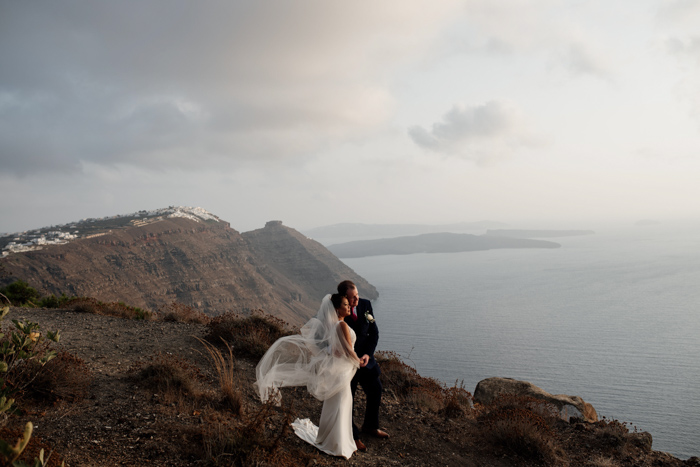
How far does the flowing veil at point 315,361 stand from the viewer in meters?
4.87

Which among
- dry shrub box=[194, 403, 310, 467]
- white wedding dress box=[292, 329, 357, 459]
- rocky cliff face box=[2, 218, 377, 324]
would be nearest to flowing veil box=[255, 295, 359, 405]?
white wedding dress box=[292, 329, 357, 459]

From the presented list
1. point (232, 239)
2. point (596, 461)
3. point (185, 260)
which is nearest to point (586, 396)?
point (596, 461)

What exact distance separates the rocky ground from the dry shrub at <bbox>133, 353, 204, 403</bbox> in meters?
0.10

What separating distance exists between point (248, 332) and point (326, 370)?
199 inches

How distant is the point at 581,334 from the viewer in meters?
67.8

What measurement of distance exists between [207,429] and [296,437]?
1.41 m

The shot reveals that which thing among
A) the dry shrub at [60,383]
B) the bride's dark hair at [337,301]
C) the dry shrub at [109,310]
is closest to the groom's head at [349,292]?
the bride's dark hair at [337,301]

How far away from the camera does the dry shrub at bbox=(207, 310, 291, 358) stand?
8852 millimetres

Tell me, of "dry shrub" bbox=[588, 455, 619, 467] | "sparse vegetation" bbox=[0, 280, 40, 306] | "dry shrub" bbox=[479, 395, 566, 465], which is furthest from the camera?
"sparse vegetation" bbox=[0, 280, 40, 306]

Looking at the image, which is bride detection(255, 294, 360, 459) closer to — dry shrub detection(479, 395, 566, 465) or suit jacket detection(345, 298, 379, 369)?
suit jacket detection(345, 298, 379, 369)

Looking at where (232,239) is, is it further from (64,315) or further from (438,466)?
(438,466)

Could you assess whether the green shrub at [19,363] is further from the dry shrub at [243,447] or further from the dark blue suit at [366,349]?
the dark blue suit at [366,349]

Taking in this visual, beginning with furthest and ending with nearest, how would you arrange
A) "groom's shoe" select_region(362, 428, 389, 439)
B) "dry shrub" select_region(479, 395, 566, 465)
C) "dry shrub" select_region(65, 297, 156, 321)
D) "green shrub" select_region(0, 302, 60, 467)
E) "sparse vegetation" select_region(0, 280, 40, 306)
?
1. "sparse vegetation" select_region(0, 280, 40, 306)
2. "dry shrub" select_region(65, 297, 156, 321)
3. "dry shrub" select_region(479, 395, 566, 465)
4. "groom's shoe" select_region(362, 428, 389, 439)
5. "green shrub" select_region(0, 302, 60, 467)

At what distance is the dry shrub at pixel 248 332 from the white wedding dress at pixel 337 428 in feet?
13.1
